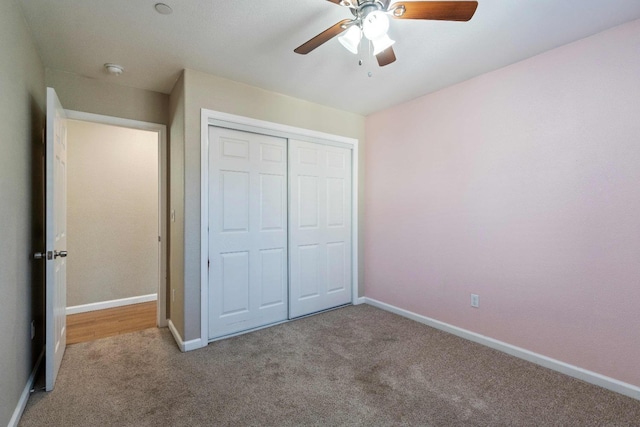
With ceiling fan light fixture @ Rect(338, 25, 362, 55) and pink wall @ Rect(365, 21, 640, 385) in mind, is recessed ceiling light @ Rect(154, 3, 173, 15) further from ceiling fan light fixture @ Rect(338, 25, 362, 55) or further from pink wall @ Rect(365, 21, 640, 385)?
pink wall @ Rect(365, 21, 640, 385)

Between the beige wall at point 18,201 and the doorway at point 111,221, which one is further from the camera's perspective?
the doorway at point 111,221

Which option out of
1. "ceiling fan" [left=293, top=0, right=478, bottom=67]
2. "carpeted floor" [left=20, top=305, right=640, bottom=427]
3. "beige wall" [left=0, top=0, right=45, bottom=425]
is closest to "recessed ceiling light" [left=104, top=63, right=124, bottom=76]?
"beige wall" [left=0, top=0, right=45, bottom=425]

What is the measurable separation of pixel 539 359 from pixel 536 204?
122cm

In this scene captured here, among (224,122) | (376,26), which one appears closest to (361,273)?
(224,122)

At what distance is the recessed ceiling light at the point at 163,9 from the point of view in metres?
1.83

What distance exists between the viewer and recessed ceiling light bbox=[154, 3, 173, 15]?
6.00ft

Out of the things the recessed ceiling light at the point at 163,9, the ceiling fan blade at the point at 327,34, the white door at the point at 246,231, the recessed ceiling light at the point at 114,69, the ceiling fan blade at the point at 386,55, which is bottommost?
the white door at the point at 246,231

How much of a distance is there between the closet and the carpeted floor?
15.9 inches

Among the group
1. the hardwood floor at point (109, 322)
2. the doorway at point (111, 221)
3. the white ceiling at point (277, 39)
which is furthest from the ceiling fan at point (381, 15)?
the hardwood floor at point (109, 322)

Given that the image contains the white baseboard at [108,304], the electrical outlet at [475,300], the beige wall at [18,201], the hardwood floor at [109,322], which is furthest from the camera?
the white baseboard at [108,304]

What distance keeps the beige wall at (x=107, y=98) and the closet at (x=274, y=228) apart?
2.63 ft

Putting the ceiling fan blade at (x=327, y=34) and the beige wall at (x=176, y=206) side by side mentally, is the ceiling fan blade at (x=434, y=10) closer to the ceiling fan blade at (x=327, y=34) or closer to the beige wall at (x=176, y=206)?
the ceiling fan blade at (x=327, y=34)

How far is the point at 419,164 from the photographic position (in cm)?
330

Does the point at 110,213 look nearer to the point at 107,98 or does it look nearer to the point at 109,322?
the point at 109,322
